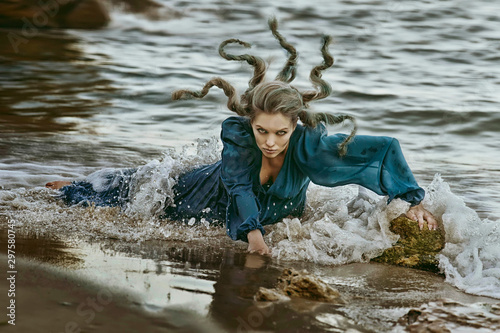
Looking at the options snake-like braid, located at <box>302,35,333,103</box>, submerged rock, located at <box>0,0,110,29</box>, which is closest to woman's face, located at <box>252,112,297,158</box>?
snake-like braid, located at <box>302,35,333,103</box>

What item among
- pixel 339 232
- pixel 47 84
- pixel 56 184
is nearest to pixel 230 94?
pixel 339 232

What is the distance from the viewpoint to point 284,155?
4.29 meters

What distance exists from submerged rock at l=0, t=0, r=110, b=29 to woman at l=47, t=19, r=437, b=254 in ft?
33.8

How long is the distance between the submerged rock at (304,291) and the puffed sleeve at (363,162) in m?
1.12

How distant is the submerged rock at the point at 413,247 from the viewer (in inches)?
159

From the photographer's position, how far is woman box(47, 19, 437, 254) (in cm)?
404

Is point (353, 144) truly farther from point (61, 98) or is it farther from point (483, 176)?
point (61, 98)

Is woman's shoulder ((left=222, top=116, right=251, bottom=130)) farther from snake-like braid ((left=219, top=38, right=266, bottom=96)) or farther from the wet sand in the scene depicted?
the wet sand

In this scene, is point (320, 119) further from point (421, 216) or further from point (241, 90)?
point (421, 216)

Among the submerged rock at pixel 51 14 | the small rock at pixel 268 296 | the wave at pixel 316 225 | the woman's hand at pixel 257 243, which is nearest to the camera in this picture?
the small rock at pixel 268 296

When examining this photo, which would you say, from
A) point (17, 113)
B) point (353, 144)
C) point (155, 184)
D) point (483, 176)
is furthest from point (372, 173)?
point (17, 113)

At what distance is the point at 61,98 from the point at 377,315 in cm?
719

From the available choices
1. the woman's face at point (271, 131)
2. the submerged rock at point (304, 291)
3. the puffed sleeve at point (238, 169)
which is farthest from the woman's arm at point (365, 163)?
the submerged rock at point (304, 291)

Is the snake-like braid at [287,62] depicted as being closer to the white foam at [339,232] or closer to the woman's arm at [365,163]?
the woman's arm at [365,163]
